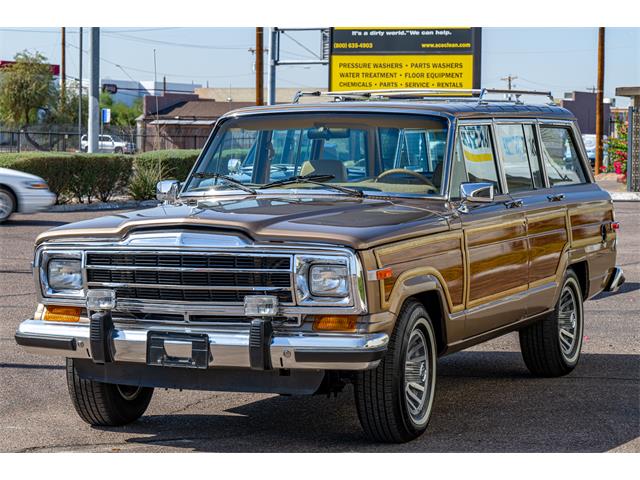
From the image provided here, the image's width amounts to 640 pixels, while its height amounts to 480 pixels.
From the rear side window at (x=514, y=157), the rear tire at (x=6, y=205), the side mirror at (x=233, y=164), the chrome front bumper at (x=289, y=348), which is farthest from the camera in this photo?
the rear tire at (x=6, y=205)

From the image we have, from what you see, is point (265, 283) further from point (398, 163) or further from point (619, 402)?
point (619, 402)

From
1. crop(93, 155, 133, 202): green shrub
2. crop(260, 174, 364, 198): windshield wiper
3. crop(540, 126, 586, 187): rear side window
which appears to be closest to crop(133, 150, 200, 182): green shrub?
crop(93, 155, 133, 202): green shrub

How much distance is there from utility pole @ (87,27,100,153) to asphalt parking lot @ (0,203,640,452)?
21665 millimetres

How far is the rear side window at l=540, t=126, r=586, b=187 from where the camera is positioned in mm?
9156

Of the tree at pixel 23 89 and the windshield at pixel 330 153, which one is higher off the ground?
the tree at pixel 23 89

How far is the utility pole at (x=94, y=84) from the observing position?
31.0 m

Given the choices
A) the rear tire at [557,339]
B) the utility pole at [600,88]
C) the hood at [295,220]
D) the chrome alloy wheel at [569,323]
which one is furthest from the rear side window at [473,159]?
the utility pole at [600,88]

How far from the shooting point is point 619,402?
7906 millimetres

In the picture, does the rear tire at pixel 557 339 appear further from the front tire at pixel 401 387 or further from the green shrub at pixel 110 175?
the green shrub at pixel 110 175

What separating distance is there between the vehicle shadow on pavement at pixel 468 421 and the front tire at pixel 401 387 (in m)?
0.11

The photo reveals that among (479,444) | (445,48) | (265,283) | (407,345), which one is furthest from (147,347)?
(445,48)

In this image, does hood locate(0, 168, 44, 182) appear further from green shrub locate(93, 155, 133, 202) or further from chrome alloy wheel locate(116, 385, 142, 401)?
chrome alloy wheel locate(116, 385, 142, 401)

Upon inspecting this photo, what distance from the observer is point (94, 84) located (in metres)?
31.9

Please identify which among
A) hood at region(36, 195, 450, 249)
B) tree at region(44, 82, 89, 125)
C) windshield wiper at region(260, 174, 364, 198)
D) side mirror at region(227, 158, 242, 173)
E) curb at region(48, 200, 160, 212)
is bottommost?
curb at region(48, 200, 160, 212)
